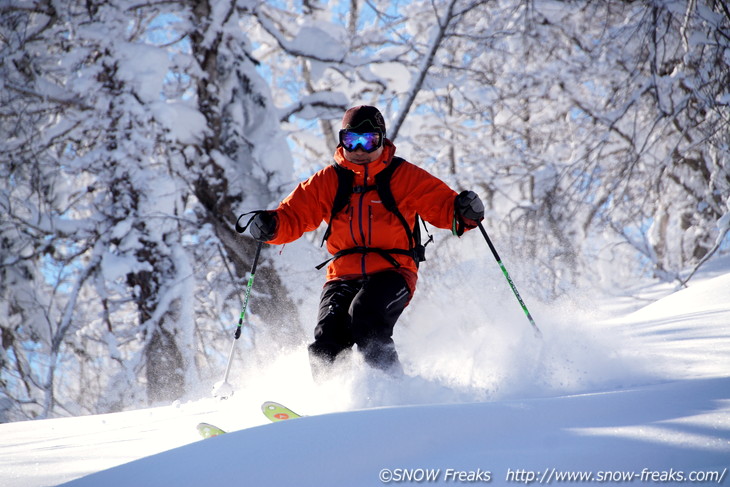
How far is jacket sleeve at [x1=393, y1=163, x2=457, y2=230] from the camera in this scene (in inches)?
140

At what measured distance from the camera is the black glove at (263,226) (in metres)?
3.50

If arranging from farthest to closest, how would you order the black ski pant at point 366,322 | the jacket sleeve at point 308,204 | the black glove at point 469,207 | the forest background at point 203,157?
1. the forest background at point 203,157
2. the jacket sleeve at point 308,204
3. the black glove at point 469,207
4. the black ski pant at point 366,322

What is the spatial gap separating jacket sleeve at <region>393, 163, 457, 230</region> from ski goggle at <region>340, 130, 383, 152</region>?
251 millimetres

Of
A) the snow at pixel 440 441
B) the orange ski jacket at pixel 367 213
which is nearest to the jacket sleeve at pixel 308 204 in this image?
the orange ski jacket at pixel 367 213

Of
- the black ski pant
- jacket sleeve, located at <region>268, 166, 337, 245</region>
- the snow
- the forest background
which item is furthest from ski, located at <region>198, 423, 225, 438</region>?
the forest background

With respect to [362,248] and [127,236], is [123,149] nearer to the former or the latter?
[127,236]

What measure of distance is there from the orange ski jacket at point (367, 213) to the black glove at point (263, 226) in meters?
0.05

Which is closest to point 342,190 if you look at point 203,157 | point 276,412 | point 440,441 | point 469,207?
point 469,207

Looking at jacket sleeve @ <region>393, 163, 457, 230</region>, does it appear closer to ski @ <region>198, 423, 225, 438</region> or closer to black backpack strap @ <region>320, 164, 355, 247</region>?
black backpack strap @ <region>320, 164, 355, 247</region>

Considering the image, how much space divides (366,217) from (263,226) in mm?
657

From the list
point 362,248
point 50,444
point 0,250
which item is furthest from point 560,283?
point 0,250

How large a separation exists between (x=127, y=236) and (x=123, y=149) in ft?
3.67

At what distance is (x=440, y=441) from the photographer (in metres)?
1.98

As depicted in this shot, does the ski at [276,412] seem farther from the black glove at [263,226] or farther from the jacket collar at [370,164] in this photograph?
the jacket collar at [370,164]
